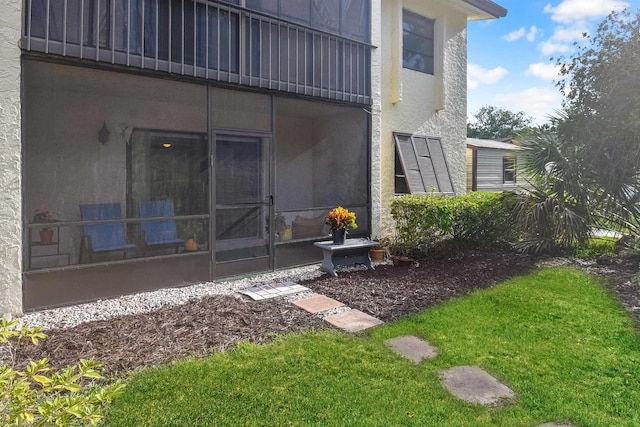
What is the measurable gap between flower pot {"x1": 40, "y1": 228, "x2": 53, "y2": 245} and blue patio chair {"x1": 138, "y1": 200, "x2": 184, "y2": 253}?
114 centimetres

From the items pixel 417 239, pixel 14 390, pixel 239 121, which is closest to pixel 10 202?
pixel 239 121

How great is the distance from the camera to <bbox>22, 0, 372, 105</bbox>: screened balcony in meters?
5.32

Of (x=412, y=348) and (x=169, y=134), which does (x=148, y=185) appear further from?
(x=412, y=348)

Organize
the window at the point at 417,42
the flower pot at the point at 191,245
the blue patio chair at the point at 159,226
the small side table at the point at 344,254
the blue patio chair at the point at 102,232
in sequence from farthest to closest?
the window at the point at 417,42 < the small side table at the point at 344,254 < the flower pot at the point at 191,245 < the blue patio chair at the point at 159,226 < the blue patio chair at the point at 102,232

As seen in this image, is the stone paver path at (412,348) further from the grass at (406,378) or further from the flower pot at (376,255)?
the flower pot at (376,255)

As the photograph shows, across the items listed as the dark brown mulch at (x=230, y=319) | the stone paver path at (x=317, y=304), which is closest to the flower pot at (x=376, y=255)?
the dark brown mulch at (x=230, y=319)

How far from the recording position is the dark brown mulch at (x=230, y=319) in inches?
160

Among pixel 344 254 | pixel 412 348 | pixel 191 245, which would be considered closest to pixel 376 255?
pixel 344 254

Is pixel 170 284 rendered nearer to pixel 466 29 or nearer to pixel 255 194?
pixel 255 194

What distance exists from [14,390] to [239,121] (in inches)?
222

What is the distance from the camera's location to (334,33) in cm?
809

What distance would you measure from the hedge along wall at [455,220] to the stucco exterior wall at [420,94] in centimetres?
76

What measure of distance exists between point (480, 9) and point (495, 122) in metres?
48.3

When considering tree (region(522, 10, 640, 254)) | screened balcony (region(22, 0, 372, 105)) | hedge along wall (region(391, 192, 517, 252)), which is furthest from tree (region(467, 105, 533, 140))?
screened balcony (region(22, 0, 372, 105))
